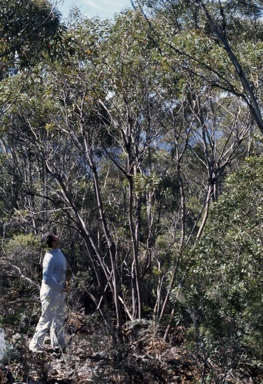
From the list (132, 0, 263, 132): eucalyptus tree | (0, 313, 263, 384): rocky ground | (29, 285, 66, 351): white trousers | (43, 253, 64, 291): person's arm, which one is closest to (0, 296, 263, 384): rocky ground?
(0, 313, 263, 384): rocky ground

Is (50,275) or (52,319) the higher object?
(50,275)

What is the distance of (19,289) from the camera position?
38.2ft

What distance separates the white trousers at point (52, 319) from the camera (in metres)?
8.52

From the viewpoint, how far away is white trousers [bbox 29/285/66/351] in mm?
8516

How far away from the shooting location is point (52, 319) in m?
8.78

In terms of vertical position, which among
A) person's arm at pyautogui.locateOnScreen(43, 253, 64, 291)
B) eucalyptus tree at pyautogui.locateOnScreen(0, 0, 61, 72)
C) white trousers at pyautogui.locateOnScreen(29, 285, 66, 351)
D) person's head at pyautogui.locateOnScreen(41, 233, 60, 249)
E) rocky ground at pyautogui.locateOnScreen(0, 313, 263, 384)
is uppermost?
eucalyptus tree at pyautogui.locateOnScreen(0, 0, 61, 72)

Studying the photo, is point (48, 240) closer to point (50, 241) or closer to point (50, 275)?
point (50, 241)

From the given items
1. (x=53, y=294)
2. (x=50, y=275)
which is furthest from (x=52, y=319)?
(x=50, y=275)

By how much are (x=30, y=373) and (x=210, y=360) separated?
195 centimetres

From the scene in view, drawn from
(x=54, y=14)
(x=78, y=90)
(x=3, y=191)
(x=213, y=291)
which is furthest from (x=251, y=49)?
(x=3, y=191)

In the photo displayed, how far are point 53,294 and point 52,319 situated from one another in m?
0.32

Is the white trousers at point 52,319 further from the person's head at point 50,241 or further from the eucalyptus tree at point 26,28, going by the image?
the eucalyptus tree at point 26,28

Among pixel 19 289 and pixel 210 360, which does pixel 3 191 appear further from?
pixel 210 360

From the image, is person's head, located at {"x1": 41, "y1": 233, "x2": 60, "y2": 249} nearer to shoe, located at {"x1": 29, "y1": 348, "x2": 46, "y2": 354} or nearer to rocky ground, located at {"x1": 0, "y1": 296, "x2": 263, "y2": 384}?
rocky ground, located at {"x1": 0, "y1": 296, "x2": 263, "y2": 384}
